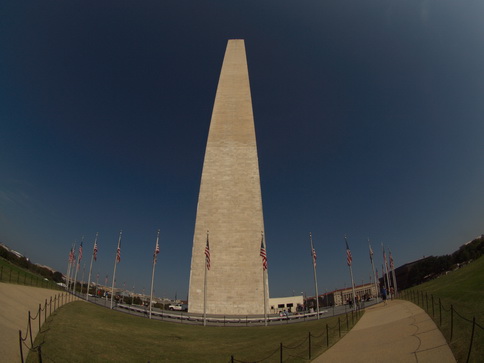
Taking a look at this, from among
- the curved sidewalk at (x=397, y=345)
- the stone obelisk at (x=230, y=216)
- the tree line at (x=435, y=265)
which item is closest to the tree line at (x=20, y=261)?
the stone obelisk at (x=230, y=216)

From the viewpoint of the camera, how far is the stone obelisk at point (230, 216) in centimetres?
3428

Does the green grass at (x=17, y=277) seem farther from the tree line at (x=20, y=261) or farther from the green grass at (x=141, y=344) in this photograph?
the tree line at (x=20, y=261)

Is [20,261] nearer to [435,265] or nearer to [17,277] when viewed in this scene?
[17,277]

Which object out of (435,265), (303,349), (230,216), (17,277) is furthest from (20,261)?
(435,265)

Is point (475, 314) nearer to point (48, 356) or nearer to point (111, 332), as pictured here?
point (48, 356)

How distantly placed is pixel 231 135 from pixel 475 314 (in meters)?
34.1

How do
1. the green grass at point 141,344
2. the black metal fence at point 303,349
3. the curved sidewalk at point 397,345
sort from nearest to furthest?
the curved sidewalk at point 397,345 → the green grass at point 141,344 → the black metal fence at point 303,349

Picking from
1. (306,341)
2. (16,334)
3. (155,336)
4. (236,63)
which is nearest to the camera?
(16,334)

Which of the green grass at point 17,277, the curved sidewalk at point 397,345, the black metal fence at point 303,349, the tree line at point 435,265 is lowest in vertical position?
the black metal fence at point 303,349

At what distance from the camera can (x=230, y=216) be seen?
3750cm

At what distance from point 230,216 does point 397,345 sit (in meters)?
27.6

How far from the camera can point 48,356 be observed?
30.8 ft

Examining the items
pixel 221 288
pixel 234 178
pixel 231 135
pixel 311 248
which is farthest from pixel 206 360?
pixel 231 135

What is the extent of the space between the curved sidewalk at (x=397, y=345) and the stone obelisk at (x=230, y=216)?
1726cm
